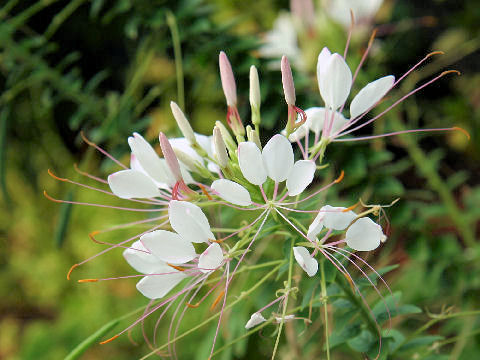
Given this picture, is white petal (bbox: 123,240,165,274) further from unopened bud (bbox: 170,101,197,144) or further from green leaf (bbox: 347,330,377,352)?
green leaf (bbox: 347,330,377,352)

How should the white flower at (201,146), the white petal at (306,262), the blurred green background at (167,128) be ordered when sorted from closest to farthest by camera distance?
the white petal at (306,262) → the white flower at (201,146) → the blurred green background at (167,128)

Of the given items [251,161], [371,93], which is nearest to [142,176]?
[251,161]

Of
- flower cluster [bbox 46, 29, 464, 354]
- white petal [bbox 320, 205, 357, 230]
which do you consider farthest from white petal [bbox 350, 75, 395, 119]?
white petal [bbox 320, 205, 357, 230]

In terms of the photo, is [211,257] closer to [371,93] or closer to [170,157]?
[170,157]

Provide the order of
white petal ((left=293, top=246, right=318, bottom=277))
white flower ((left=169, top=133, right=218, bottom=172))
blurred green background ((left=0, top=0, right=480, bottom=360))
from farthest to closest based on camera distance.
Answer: blurred green background ((left=0, top=0, right=480, bottom=360)), white flower ((left=169, top=133, right=218, bottom=172)), white petal ((left=293, top=246, right=318, bottom=277))

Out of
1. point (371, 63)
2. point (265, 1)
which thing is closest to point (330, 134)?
point (371, 63)

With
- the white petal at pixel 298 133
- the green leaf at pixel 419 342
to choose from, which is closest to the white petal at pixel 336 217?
the white petal at pixel 298 133

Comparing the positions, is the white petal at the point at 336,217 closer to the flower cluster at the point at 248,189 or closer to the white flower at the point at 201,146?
the flower cluster at the point at 248,189

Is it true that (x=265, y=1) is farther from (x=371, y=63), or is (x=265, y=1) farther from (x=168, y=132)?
(x=168, y=132)
